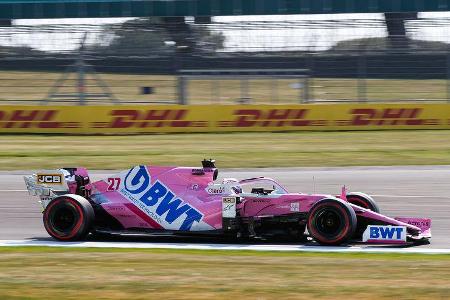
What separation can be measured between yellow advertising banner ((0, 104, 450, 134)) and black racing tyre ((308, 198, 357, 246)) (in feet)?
58.1

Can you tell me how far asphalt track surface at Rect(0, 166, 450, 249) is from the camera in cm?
1207

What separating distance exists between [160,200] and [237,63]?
23.7m

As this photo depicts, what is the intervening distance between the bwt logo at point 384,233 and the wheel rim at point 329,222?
34 cm

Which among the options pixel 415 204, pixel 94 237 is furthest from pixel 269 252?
pixel 415 204

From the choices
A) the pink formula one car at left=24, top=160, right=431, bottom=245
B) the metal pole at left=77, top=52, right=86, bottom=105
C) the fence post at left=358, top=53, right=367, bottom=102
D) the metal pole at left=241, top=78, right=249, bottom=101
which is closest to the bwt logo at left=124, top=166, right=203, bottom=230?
the pink formula one car at left=24, top=160, right=431, bottom=245

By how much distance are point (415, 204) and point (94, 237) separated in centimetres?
541

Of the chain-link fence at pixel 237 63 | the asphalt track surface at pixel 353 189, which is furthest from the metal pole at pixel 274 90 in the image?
the asphalt track surface at pixel 353 189

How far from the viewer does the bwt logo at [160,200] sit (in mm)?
10891

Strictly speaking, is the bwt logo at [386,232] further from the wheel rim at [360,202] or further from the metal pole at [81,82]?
the metal pole at [81,82]

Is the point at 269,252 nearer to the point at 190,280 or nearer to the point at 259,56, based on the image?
the point at 190,280

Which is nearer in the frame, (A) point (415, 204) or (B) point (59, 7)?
(A) point (415, 204)

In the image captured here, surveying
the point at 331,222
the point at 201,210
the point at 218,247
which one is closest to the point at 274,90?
the point at 201,210

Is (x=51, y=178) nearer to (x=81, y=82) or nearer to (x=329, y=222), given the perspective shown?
(x=329, y=222)

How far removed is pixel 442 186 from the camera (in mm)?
16547
